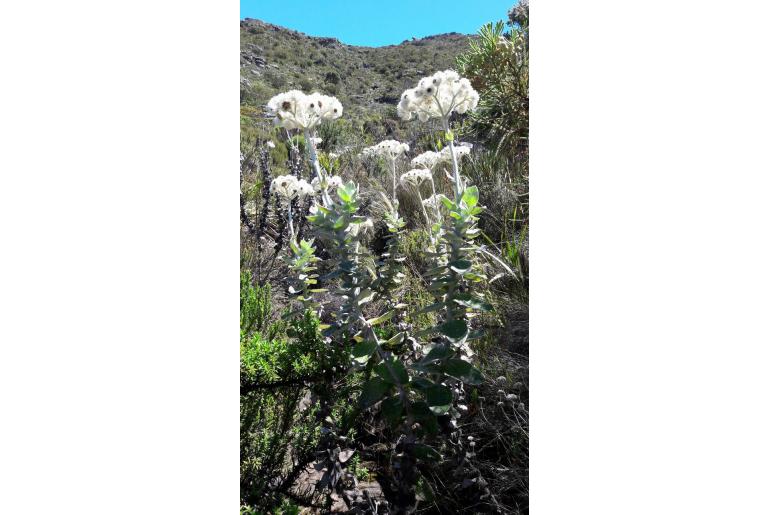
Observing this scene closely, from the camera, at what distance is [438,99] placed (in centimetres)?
110

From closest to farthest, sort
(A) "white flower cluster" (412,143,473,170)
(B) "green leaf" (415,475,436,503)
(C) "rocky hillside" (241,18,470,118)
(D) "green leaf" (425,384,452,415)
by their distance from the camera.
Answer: (D) "green leaf" (425,384,452,415) < (B) "green leaf" (415,475,436,503) < (A) "white flower cluster" (412,143,473,170) < (C) "rocky hillside" (241,18,470,118)

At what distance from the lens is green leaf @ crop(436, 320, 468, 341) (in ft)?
3.28

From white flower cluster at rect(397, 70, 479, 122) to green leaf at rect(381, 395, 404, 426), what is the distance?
2.01ft

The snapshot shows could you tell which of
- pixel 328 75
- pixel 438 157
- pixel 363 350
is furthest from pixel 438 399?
pixel 328 75

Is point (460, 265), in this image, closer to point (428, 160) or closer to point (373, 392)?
point (373, 392)

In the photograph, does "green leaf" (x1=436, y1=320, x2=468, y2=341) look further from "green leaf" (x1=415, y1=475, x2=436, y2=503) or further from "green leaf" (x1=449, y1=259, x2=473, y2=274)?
"green leaf" (x1=415, y1=475, x2=436, y2=503)

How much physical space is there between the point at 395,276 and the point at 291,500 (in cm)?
62

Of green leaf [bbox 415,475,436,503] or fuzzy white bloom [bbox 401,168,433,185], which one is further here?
fuzzy white bloom [bbox 401,168,433,185]

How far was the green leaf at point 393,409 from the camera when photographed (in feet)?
3.38

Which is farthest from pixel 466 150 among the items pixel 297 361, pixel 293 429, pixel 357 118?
pixel 357 118

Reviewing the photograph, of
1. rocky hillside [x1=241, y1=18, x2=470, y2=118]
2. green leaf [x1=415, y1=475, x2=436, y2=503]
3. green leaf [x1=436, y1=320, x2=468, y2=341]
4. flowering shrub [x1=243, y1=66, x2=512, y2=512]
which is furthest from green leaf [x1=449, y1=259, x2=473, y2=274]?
rocky hillside [x1=241, y1=18, x2=470, y2=118]

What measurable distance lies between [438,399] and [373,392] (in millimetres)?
133

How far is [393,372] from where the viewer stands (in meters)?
1.04
